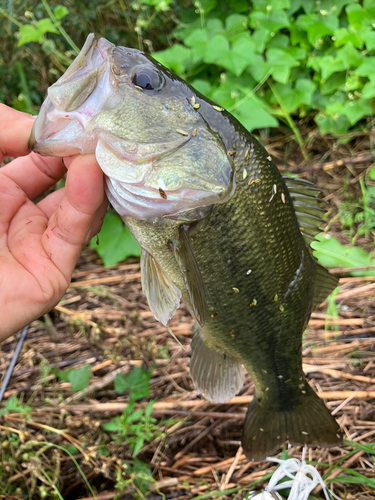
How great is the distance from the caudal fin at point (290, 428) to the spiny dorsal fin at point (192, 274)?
2.52 ft

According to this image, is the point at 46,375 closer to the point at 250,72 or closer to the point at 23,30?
the point at 23,30

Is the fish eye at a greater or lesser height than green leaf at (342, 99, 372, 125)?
greater

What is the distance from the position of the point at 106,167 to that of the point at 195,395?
1.58m

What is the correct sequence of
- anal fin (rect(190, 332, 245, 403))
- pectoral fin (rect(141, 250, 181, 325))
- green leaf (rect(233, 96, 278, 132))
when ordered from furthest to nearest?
1. green leaf (rect(233, 96, 278, 132))
2. anal fin (rect(190, 332, 245, 403))
3. pectoral fin (rect(141, 250, 181, 325))

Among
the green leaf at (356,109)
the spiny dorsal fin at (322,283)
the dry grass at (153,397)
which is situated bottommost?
the dry grass at (153,397)

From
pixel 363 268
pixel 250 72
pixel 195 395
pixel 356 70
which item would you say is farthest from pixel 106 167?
pixel 356 70

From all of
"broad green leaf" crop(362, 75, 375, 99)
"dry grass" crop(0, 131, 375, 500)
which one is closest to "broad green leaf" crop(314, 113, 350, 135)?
"broad green leaf" crop(362, 75, 375, 99)

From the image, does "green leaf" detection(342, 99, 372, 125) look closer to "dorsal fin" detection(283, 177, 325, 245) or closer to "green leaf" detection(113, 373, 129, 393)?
"dorsal fin" detection(283, 177, 325, 245)

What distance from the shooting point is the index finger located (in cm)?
137

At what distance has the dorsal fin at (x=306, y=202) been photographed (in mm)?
1550

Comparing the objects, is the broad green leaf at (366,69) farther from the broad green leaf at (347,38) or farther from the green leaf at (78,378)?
the green leaf at (78,378)

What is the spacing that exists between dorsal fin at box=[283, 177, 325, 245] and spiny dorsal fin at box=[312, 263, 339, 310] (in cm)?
21

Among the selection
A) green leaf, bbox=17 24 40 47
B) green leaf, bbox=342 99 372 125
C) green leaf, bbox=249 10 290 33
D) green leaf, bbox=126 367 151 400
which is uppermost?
green leaf, bbox=17 24 40 47

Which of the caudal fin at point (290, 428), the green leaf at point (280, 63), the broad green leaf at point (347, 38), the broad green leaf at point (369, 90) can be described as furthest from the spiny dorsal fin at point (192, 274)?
the broad green leaf at point (347, 38)
